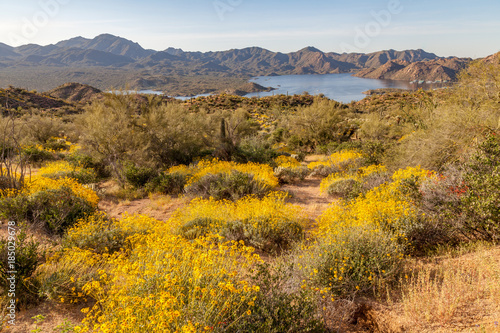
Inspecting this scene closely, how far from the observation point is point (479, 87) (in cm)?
1051

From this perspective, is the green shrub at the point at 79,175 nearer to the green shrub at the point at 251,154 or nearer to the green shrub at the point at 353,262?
the green shrub at the point at 251,154

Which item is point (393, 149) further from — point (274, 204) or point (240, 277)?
point (240, 277)

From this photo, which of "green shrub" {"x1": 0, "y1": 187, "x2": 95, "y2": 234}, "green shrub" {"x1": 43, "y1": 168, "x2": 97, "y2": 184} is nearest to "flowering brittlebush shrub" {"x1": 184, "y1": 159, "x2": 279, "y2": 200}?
"green shrub" {"x1": 0, "y1": 187, "x2": 95, "y2": 234}

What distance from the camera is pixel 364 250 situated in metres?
4.03

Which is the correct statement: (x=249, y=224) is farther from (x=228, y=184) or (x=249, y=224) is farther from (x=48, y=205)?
(x=48, y=205)

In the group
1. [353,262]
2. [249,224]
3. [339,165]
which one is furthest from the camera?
[339,165]

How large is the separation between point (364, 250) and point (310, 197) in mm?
5124

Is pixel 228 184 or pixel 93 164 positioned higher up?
pixel 93 164

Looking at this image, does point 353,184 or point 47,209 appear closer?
point 47,209

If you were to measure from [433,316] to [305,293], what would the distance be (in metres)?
1.53

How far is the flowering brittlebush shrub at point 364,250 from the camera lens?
364 centimetres

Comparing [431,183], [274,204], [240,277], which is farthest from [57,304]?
[431,183]

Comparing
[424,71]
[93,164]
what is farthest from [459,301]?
[424,71]

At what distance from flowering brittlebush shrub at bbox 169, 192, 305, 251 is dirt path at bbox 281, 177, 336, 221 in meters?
1.38
